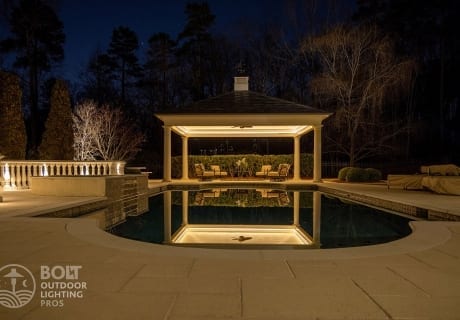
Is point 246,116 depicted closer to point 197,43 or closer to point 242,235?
point 242,235

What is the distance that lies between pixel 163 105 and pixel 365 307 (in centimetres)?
2619

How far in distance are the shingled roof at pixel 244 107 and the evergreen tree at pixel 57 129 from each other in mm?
4015

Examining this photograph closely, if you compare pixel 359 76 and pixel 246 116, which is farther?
pixel 359 76

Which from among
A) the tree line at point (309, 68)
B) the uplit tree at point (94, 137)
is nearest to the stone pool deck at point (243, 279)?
the tree line at point (309, 68)

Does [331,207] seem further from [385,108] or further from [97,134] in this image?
[385,108]

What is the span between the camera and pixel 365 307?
7.79 ft

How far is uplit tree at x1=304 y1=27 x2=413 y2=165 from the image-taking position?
15758 mm

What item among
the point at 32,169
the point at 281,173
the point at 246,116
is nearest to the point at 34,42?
the point at 32,169

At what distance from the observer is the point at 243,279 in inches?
116

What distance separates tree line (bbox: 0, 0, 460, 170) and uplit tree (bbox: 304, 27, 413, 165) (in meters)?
0.05

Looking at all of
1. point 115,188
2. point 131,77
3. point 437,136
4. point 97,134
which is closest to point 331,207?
point 115,188

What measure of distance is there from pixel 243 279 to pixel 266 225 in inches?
154

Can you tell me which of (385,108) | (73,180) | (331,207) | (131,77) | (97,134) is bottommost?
(331,207)

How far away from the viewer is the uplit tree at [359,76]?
1576 cm
